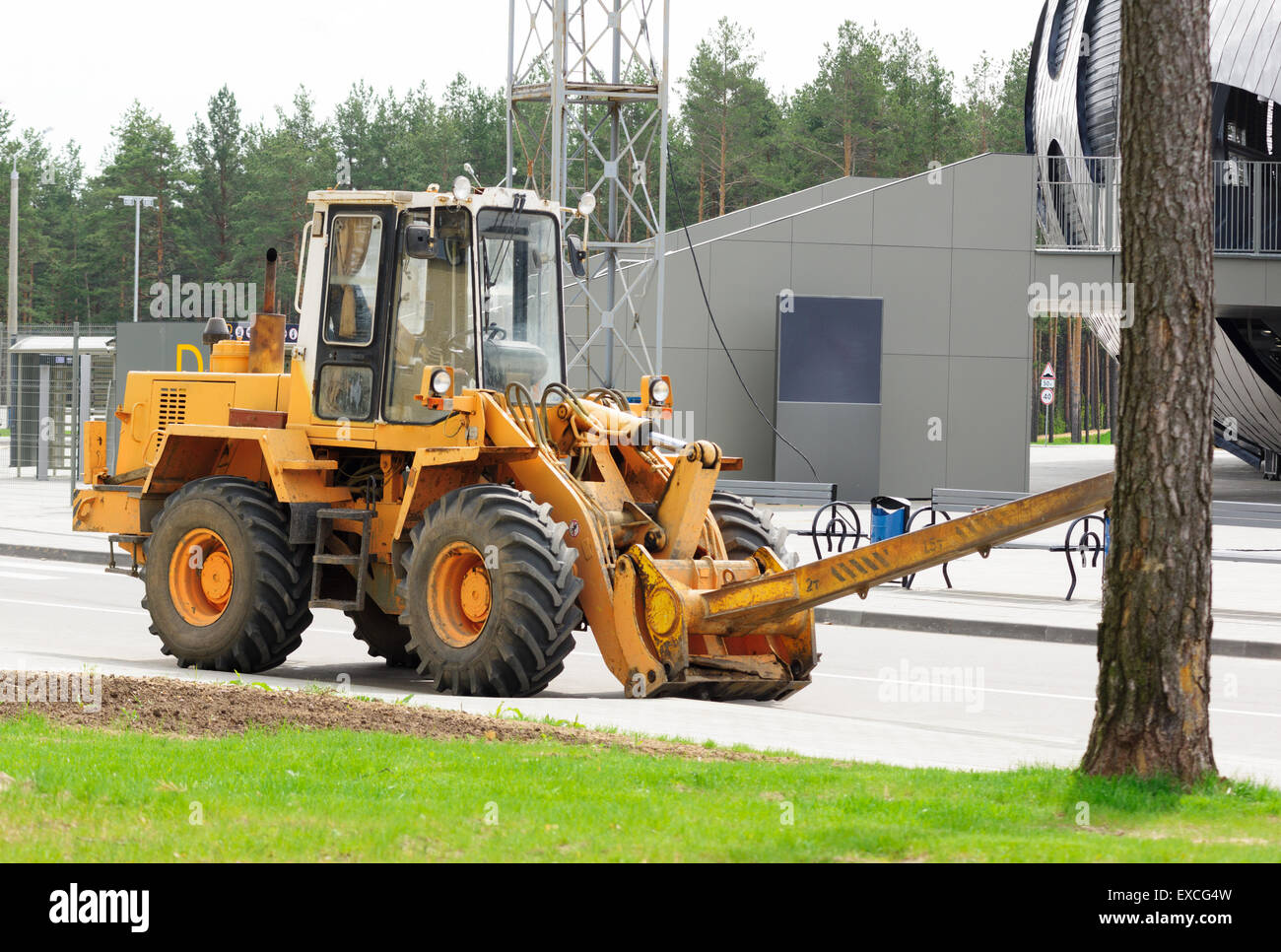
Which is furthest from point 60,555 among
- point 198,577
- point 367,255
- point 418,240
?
point 418,240

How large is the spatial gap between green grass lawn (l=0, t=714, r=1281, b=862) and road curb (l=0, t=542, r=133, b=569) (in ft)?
43.4

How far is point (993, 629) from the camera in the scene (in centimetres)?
1532

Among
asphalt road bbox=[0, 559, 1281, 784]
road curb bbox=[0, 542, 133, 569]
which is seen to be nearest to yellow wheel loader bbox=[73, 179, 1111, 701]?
asphalt road bbox=[0, 559, 1281, 784]

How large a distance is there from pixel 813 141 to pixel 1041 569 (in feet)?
178

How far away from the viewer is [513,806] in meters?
6.46

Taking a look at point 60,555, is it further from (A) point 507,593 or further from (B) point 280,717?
(B) point 280,717

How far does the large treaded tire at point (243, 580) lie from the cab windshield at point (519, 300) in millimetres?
1817

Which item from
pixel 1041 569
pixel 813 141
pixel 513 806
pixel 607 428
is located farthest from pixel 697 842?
pixel 813 141

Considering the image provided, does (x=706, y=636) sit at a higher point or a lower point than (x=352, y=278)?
lower

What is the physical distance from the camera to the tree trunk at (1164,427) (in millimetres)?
6988

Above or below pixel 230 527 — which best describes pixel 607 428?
above

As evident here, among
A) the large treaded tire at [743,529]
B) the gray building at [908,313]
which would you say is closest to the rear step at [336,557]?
the large treaded tire at [743,529]

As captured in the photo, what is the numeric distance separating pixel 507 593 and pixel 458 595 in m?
0.75
